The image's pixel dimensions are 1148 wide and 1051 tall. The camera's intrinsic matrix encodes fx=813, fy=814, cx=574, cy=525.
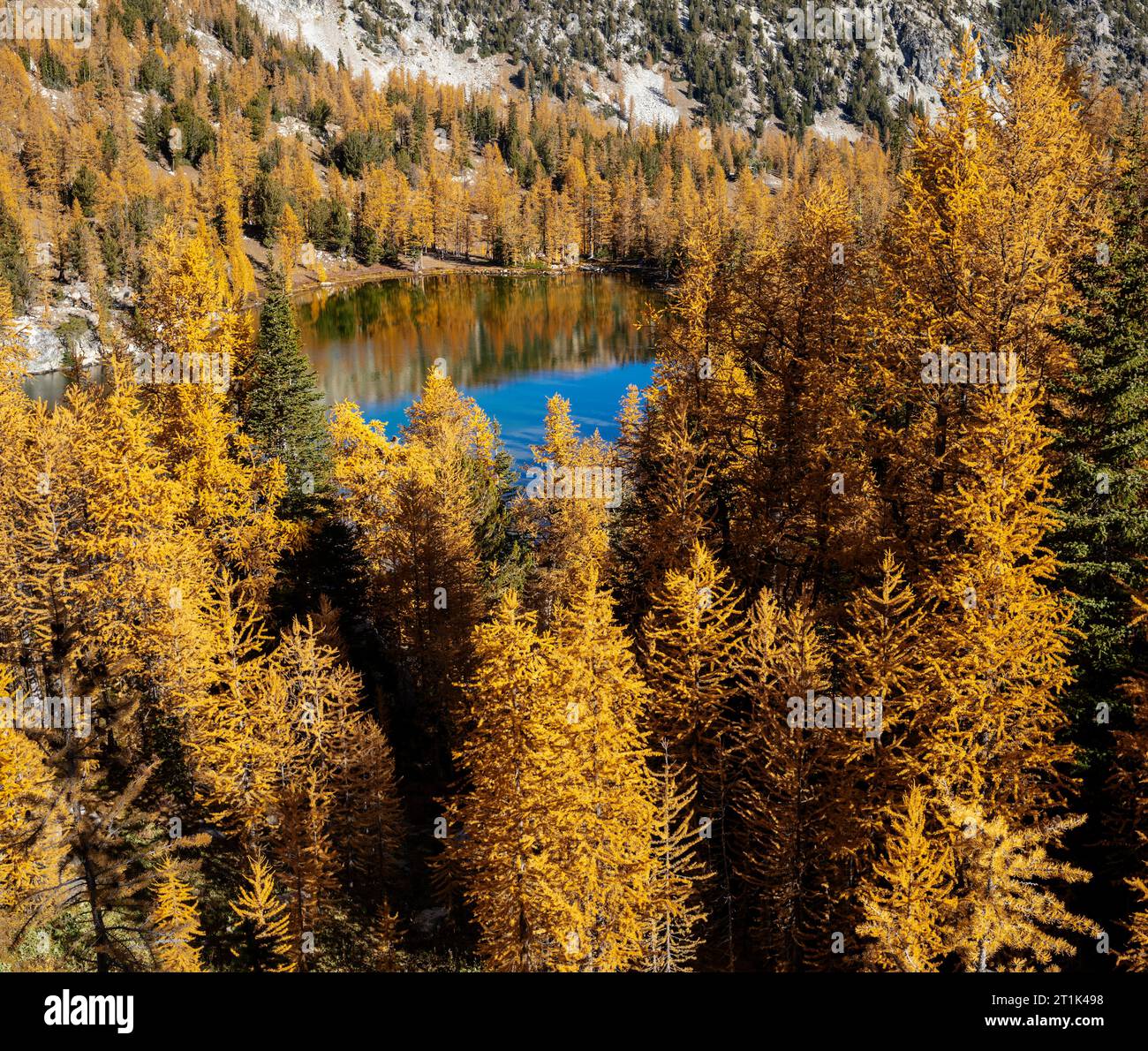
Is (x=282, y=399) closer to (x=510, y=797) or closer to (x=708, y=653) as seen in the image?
(x=708, y=653)

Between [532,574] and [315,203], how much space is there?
125 m

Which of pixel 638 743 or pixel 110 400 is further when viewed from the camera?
pixel 110 400

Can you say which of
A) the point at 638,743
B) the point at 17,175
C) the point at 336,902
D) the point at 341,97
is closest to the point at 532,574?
the point at 336,902

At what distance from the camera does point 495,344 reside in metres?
103

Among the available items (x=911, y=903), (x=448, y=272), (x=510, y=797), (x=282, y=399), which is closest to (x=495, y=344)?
(x=448, y=272)

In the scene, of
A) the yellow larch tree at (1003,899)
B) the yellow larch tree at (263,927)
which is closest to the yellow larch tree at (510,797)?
the yellow larch tree at (263,927)

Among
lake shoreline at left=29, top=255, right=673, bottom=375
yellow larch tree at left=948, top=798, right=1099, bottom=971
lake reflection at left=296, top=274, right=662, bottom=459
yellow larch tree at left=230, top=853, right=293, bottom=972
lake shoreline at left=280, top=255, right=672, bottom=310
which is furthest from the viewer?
lake shoreline at left=280, top=255, right=672, bottom=310

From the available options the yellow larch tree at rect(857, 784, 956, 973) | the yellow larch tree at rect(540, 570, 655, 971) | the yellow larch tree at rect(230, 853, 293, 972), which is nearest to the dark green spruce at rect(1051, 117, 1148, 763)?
the yellow larch tree at rect(857, 784, 956, 973)

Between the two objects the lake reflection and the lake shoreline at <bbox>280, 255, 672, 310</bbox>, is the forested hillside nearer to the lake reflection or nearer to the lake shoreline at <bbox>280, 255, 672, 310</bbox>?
the lake reflection

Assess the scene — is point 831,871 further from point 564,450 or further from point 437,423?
point 437,423

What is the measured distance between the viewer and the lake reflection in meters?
78.5

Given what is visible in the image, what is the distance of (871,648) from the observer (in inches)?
670

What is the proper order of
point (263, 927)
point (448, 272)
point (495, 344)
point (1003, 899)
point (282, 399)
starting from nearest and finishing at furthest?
point (1003, 899)
point (263, 927)
point (282, 399)
point (495, 344)
point (448, 272)

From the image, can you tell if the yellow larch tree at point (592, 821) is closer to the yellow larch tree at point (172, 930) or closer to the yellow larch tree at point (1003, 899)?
the yellow larch tree at point (1003, 899)
